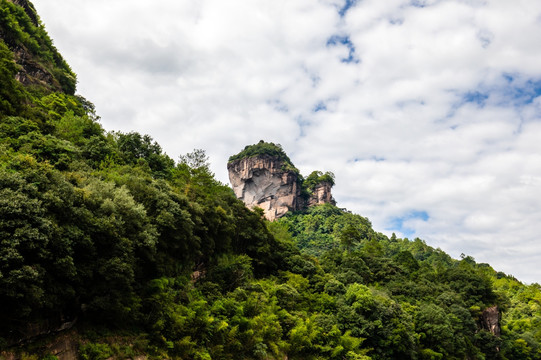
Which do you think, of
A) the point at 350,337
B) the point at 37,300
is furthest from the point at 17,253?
the point at 350,337

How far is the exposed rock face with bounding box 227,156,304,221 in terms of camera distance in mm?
100625

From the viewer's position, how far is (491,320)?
41.6 metres

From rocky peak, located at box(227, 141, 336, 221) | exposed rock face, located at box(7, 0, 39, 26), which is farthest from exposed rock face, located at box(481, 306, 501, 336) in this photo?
exposed rock face, located at box(7, 0, 39, 26)

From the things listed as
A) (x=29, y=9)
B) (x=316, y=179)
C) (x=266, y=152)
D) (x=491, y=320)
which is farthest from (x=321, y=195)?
(x=29, y=9)

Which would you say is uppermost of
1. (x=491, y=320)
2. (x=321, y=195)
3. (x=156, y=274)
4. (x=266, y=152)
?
(x=266, y=152)

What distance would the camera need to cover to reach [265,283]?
88.9 ft

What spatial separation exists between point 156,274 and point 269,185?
84.6 metres

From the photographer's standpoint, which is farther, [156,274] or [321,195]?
[321,195]

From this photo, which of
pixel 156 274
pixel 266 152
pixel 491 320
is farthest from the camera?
pixel 266 152

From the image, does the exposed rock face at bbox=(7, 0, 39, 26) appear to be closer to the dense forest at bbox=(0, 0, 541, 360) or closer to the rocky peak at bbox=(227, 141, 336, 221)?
the dense forest at bbox=(0, 0, 541, 360)

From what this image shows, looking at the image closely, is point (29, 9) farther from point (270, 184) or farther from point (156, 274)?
point (270, 184)

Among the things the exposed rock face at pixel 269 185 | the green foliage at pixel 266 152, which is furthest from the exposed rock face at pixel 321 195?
the green foliage at pixel 266 152

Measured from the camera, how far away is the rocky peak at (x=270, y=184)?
10075 cm

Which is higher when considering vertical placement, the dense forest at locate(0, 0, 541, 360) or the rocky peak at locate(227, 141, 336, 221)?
the rocky peak at locate(227, 141, 336, 221)
